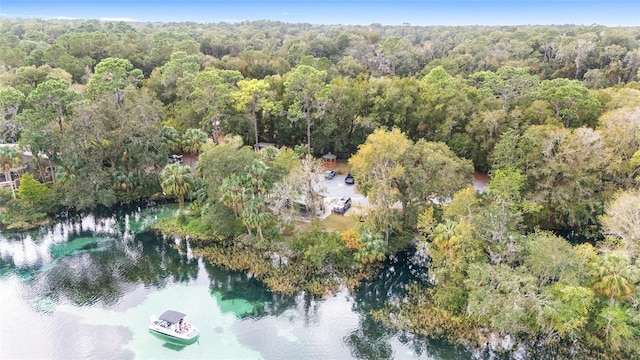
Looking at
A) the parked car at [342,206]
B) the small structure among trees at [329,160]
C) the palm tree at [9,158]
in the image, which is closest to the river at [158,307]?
the palm tree at [9,158]

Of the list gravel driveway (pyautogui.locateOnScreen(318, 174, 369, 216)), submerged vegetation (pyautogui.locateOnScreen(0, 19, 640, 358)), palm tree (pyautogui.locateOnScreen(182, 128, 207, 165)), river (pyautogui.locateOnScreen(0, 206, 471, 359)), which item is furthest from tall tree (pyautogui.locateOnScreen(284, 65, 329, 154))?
river (pyautogui.locateOnScreen(0, 206, 471, 359))

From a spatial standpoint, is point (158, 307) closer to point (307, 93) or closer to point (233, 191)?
point (233, 191)

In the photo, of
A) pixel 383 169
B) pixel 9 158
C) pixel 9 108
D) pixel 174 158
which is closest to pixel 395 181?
pixel 383 169

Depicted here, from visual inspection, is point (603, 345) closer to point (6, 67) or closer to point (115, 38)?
point (6, 67)

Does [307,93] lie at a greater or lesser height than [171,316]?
greater

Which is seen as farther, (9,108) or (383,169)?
(9,108)

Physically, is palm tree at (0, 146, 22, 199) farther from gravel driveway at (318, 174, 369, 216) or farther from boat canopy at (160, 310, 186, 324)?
gravel driveway at (318, 174, 369, 216)

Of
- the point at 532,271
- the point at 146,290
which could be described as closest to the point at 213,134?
the point at 146,290
